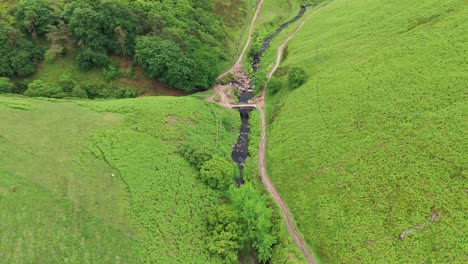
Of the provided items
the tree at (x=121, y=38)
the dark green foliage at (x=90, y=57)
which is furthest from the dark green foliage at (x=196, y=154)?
the dark green foliage at (x=90, y=57)

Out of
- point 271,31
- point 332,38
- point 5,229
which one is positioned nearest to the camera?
point 5,229

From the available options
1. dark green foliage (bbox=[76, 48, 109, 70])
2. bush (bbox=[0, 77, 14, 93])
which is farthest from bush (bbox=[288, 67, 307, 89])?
bush (bbox=[0, 77, 14, 93])

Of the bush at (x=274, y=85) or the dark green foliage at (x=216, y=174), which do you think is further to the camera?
the bush at (x=274, y=85)

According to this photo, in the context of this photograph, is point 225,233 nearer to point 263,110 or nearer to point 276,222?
point 276,222

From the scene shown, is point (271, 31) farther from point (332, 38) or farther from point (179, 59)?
point (179, 59)

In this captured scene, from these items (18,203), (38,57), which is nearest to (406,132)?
(18,203)

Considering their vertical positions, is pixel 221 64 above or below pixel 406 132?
above

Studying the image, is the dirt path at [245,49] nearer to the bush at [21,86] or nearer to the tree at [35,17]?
the tree at [35,17]
